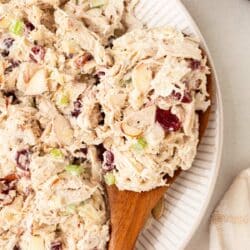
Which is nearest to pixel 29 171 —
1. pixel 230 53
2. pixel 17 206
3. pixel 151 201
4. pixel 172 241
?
pixel 17 206

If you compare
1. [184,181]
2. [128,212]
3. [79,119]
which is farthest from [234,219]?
[79,119]

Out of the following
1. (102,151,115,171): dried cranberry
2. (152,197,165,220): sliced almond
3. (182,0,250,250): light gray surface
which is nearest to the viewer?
(102,151,115,171): dried cranberry

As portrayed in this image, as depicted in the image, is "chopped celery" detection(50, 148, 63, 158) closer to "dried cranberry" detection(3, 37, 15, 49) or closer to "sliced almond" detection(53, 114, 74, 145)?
"sliced almond" detection(53, 114, 74, 145)

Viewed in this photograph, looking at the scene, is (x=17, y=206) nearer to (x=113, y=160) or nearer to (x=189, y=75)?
(x=113, y=160)

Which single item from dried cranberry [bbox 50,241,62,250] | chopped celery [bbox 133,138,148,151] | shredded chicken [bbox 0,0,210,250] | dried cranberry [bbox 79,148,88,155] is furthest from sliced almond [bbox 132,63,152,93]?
dried cranberry [bbox 50,241,62,250]

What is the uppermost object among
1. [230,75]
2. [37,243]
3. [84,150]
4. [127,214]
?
[230,75]

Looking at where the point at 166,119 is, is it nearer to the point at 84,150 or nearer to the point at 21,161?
the point at 84,150
